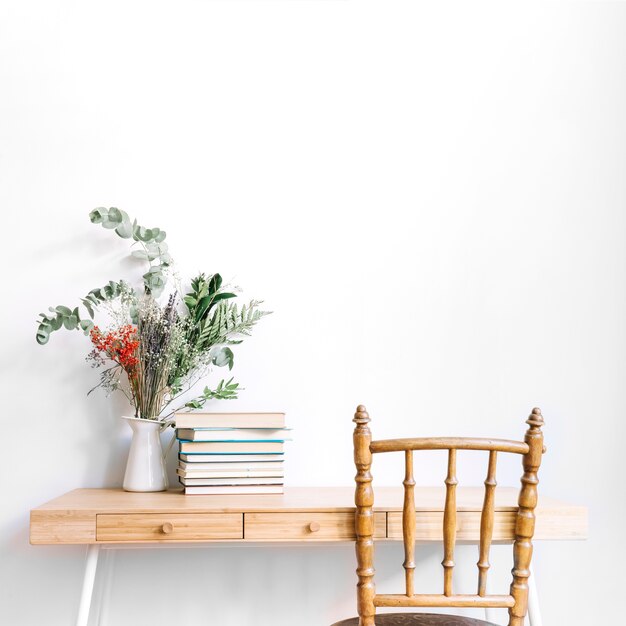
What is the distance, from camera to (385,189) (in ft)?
7.85

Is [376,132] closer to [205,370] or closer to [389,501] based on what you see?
[205,370]

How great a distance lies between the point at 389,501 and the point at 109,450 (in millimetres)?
844

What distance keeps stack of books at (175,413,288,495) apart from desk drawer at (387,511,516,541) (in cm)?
36

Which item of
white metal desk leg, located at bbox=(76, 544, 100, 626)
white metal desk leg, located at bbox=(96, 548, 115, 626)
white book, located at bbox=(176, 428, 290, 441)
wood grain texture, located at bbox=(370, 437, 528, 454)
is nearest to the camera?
wood grain texture, located at bbox=(370, 437, 528, 454)

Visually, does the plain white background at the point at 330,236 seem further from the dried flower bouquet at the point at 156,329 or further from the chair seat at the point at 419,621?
the chair seat at the point at 419,621

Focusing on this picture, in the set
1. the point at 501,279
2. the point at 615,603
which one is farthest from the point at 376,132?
the point at 615,603

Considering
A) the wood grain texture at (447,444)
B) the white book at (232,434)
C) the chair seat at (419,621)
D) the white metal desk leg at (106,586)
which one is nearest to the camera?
the wood grain texture at (447,444)

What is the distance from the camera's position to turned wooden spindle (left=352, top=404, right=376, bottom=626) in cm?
168

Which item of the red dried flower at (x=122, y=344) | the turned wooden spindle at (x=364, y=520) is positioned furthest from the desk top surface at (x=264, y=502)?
the red dried flower at (x=122, y=344)

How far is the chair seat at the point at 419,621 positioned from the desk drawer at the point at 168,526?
0.34 meters

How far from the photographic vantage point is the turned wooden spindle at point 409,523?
Answer: 1662mm

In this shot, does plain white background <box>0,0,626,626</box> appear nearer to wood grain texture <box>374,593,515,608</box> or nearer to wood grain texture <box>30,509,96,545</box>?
wood grain texture <box>30,509,96,545</box>

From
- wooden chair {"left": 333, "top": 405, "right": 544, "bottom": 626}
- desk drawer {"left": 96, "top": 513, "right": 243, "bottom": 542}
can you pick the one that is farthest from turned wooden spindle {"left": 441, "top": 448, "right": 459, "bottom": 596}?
desk drawer {"left": 96, "top": 513, "right": 243, "bottom": 542}

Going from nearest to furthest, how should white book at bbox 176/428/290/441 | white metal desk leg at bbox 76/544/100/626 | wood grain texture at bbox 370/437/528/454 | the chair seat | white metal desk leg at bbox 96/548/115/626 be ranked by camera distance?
wood grain texture at bbox 370/437/528/454
the chair seat
white metal desk leg at bbox 76/544/100/626
white book at bbox 176/428/290/441
white metal desk leg at bbox 96/548/115/626
